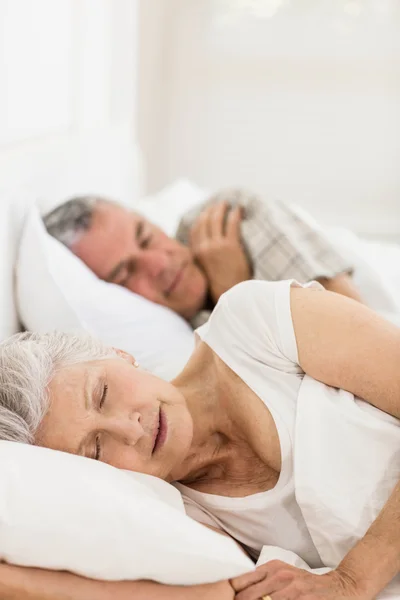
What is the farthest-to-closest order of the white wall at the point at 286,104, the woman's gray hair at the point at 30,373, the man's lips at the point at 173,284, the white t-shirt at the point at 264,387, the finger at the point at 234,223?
the white wall at the point at 286,104, the finger at the point at 234,223, the man's lips at the point at 173,284, the white t-shirt at the point at 264,387, the woman's gray hair at the point at 30,373

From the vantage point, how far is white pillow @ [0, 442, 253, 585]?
0.99m

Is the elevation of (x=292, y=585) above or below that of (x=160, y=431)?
below

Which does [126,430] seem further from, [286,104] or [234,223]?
[286,104]

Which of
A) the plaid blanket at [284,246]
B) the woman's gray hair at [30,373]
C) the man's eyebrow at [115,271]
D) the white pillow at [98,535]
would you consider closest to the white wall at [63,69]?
the man's eyebrow at [115,271]

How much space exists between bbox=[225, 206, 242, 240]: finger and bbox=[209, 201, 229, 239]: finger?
2 cm

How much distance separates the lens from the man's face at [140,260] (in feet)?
6.94

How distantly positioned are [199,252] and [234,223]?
5.9 inches

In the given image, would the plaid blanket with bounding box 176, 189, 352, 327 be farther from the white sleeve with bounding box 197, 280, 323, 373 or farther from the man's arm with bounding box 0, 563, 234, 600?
the man's arm with bounding box 0, 563, 234, 600

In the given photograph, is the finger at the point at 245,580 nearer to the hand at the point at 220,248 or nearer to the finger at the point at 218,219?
the hand at the point at 220,248

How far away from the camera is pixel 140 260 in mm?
2154

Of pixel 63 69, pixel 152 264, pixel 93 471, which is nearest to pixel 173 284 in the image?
pixel 152 264

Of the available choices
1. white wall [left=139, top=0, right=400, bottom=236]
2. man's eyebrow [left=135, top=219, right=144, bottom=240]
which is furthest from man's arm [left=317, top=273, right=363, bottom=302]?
white wall [left=139, top=0, right=400, bottom=236]

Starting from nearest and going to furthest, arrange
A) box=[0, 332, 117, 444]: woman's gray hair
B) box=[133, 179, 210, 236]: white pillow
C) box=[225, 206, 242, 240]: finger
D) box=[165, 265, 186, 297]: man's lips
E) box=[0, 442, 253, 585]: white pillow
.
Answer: box=[0, 442, 253, 585]: white pillow → box=[0, 332, 117, 444]: woman's gray hair → box=[165, 265, 186, 297]: man's lips → box=[225, 206, 242, 240]: finger → box=[133, 179, 210, 236]: white pillow

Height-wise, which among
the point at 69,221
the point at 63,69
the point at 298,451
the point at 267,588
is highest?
the point at 63,69
